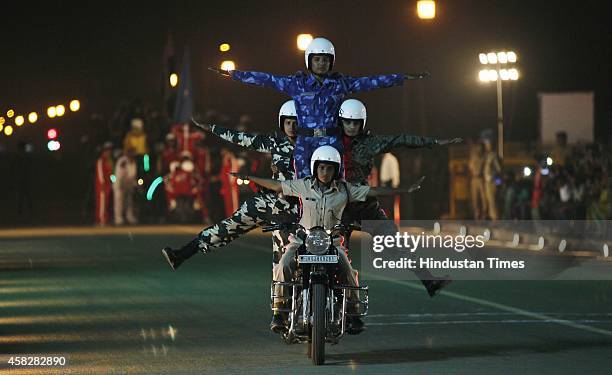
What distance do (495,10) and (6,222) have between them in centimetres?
2942

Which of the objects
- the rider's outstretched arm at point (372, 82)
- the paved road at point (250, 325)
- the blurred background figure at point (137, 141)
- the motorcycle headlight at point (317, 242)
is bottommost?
the paved road at point (250, 325)

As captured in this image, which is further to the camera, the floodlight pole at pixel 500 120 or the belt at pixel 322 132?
the floodlight pole at pixel 500 120

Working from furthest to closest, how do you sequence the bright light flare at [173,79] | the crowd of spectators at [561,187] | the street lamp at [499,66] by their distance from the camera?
the bright light flare at [173,79] < the street lamp at [499,66] < the crowd of spectators at [561,187]

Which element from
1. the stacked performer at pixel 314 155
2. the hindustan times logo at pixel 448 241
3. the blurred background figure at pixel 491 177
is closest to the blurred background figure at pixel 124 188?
the blurred background figure at pixel 491 177

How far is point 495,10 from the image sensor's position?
6550 cm

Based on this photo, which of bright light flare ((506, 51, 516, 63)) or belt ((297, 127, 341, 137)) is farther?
bright light flare ((506, 51, 516, 63))

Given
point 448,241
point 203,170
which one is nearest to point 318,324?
point 448,241

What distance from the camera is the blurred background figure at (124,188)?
38969 mm

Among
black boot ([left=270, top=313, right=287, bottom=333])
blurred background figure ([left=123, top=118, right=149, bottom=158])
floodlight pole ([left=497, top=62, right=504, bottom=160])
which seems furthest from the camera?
blurred background figure ([left=123, top=118, right=149, bottom=158])

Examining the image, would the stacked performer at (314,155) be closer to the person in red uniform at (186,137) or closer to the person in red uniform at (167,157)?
the person in red uniform at (167,157)

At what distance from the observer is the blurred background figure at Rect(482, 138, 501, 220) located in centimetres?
3500

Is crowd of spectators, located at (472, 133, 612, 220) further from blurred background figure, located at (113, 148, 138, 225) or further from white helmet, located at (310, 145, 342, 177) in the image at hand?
white helmet, located at (310, 145, 342, 177)

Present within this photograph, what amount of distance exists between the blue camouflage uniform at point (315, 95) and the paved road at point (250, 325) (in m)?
1.75

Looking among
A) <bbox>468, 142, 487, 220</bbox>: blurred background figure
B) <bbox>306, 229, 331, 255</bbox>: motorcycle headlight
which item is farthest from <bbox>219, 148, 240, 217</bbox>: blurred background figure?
<bbox>306, 229, 331, 255</bbox>: motorcycle headlight
